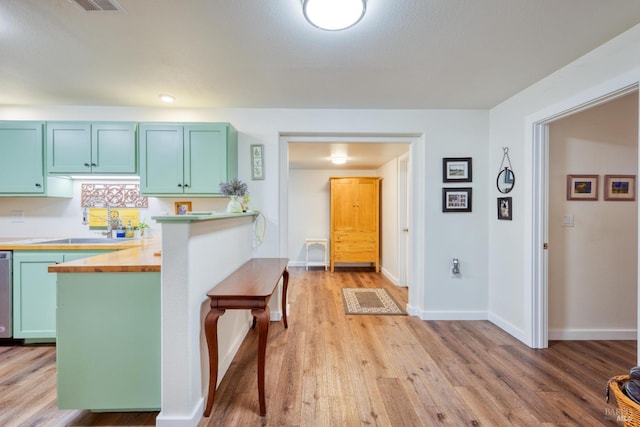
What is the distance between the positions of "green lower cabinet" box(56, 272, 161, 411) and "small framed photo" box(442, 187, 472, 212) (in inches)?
109

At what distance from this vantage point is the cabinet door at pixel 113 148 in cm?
263

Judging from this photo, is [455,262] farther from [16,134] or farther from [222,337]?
[16,134]

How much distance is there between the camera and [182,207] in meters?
2.96

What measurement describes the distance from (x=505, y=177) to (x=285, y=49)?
7.84 feet

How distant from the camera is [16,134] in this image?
2.60m

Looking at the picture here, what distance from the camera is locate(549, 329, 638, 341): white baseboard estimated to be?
249 cm

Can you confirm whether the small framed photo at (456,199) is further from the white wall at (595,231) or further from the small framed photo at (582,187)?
the small framed photo at (582,187)

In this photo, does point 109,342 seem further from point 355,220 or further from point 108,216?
point 355,220

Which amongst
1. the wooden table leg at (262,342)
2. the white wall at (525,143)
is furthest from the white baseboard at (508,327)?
the wooden table leg at (262,342)

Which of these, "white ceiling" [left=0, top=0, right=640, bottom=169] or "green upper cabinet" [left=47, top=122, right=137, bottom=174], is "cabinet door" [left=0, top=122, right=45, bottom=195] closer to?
"green upper cabinet" [left=47, top=122, right=137, bottom=174]

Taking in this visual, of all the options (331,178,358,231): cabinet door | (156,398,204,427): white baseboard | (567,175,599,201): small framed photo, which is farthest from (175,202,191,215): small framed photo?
(567,175,599,201): small framed photo

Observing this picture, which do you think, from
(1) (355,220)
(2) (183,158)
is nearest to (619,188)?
(1) (355,220)

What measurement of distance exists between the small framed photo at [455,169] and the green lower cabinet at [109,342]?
283 cm

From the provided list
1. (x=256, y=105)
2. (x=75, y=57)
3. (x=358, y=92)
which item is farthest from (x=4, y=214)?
(x=358, y=92)
